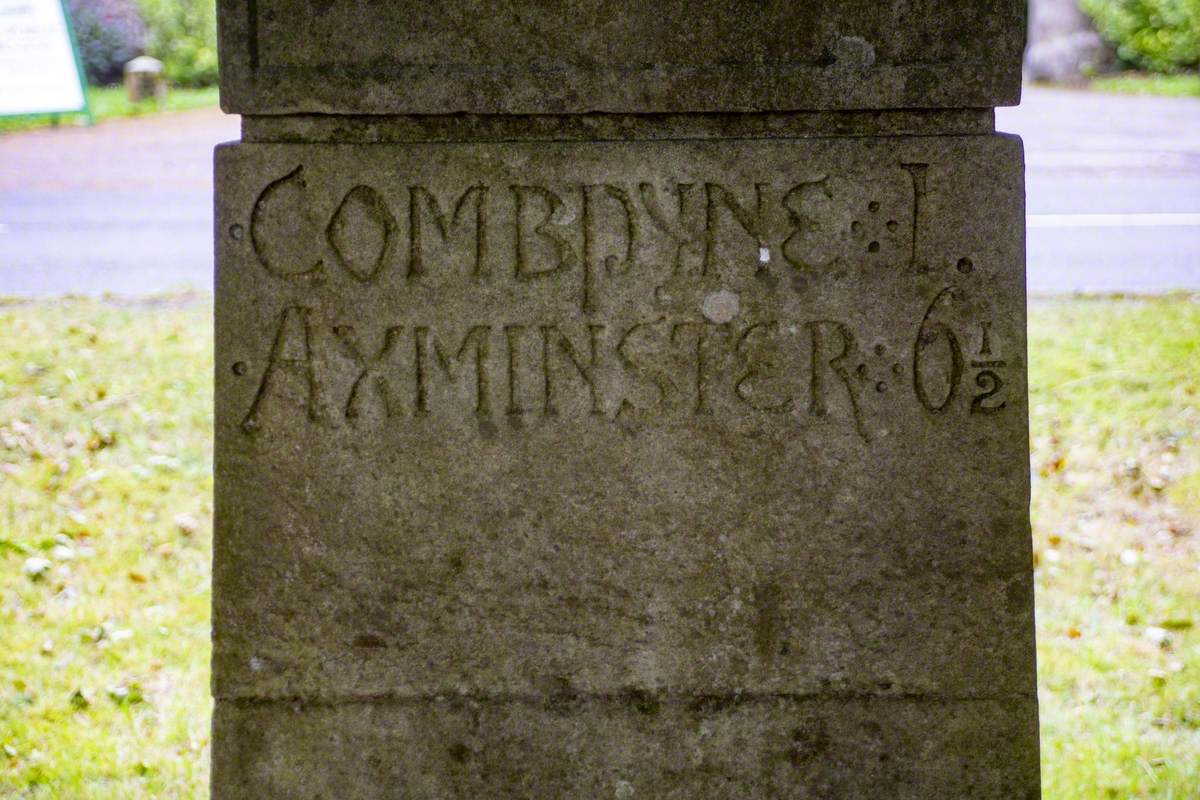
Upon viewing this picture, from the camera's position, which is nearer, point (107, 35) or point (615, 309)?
point (615, 309)

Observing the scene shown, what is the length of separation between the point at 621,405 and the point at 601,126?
502 millimetres

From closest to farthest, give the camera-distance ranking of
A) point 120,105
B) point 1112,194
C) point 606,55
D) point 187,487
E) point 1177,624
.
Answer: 1. point 606,55
2. point 1177,624
3. point 187,487
4. point 1112,194
5. point 120,105

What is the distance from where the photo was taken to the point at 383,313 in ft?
7.96

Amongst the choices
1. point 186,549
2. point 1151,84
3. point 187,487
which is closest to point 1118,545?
point 186,549

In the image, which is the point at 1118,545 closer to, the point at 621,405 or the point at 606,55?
the point at 621,405

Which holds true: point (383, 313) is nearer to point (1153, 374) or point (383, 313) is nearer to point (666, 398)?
point (666, 398)

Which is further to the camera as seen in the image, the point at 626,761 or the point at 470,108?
the point at 626,761

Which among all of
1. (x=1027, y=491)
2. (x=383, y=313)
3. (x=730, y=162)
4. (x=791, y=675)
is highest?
(x=730, y=162)

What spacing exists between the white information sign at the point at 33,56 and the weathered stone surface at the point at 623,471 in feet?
9.44

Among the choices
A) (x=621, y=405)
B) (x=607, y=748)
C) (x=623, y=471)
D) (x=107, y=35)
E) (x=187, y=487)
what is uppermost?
(x=107, y=35)

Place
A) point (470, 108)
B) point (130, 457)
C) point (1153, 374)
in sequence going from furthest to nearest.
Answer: point (1153, 374)
point (130, 457)
point (470, 108)

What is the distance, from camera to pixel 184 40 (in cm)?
1834

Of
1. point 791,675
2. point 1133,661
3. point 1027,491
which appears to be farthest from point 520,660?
point 1133,661

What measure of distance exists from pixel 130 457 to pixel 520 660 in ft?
10.8
